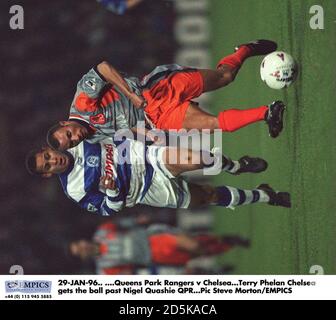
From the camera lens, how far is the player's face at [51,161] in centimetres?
689

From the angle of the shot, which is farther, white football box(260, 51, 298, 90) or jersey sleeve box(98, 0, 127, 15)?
jersey sleeve box(98, 0, 127, 15)

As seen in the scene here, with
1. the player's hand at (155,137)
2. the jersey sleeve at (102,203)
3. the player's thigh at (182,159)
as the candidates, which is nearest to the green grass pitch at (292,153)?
the player's thigh at (182,159)

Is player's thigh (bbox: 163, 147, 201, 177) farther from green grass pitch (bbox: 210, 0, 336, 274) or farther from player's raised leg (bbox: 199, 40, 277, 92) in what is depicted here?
player's raised leg (bbox: 199, 40, 277, 92)

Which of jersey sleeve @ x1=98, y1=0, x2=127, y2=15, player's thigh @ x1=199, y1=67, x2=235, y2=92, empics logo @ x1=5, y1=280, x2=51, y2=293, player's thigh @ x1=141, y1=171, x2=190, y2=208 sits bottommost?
empics logo @ x1=5, y1=280, x2=51, y2=293

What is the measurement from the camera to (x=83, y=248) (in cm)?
694

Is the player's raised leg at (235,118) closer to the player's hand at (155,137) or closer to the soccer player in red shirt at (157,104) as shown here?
the soccer player in red shirt at (157,104)

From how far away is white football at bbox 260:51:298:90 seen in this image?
683 cm

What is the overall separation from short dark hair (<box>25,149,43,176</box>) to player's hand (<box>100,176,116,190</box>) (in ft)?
1.27

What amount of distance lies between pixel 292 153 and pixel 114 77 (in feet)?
3.92

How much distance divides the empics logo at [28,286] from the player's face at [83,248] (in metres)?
0.26

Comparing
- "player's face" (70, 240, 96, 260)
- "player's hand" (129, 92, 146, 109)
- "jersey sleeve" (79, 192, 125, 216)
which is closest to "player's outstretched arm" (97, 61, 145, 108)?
"player's hand" (129, 92, 146, 109)

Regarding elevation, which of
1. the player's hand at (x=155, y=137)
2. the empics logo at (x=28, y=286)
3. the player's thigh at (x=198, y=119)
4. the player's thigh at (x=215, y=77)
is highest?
the player's thigh at (x=215, y=77)

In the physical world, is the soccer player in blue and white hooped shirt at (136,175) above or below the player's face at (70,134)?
below

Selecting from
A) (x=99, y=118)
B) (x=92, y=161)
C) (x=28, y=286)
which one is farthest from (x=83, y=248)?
(x=99, y=118)
